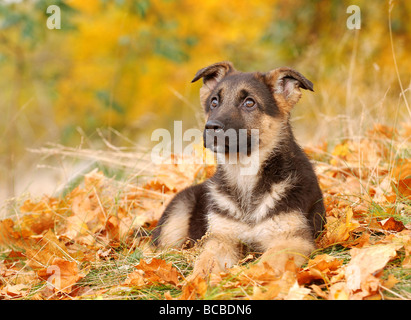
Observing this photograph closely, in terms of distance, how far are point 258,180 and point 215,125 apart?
0.64 meters

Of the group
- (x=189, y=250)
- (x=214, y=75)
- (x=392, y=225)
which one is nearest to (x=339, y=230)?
(x=392, y=225)

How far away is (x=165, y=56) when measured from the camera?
1050 centimetres

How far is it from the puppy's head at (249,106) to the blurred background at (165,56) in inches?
98.1

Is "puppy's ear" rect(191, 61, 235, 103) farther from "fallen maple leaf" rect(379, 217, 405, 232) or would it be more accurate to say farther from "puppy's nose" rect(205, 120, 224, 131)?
"fallen maple leaf" rect(379, 217, 405, 232)

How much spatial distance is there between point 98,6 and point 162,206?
9300 mm

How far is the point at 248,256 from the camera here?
3.67 metres

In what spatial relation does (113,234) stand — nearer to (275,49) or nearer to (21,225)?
(21,225)

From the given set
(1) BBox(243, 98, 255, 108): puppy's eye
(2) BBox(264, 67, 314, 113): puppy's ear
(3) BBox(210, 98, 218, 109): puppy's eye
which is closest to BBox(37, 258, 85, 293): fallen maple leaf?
(3) BBox(210, 98, 218, 109): puppy's eye

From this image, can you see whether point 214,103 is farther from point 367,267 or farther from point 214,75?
point 367,267

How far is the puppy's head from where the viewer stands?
386 cm

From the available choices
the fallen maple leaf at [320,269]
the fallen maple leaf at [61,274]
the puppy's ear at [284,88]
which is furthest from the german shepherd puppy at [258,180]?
the fallen maple leaf at [61,274]

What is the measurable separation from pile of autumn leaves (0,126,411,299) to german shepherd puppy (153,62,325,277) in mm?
189

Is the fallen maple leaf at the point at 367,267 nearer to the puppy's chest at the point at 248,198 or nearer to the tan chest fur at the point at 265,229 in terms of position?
the tan chest fur at the point at 265,229
